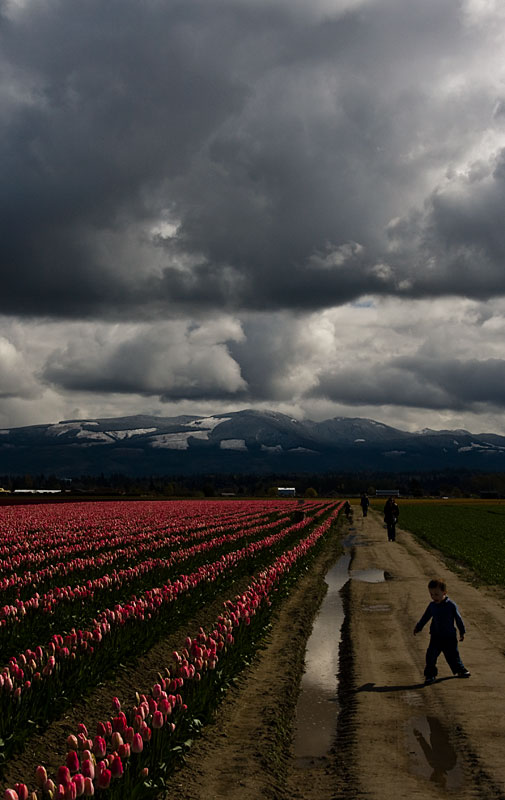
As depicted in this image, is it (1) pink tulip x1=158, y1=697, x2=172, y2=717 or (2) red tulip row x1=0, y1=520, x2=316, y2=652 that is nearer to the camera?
(1) pink tulip x1=158, y1=697, x2=172, y2=717

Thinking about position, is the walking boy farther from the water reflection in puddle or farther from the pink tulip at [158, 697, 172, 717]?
the pink tulip at [158, 697, 172, 717]

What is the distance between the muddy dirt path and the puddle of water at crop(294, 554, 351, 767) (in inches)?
5.9

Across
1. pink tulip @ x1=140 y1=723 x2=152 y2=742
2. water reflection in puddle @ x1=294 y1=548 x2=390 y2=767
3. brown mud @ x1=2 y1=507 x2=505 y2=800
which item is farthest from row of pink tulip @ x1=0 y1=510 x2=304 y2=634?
pink tulip @ x1=140 y1=723 x2=152 y2=742

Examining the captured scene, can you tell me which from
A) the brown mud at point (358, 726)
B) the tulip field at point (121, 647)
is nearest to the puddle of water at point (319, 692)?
the brown mud at point (358, 726)

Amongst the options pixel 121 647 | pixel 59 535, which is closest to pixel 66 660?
pixel 121 647

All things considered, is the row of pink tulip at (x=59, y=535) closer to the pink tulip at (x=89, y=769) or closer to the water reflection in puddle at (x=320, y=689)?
the water reflection in puddle at (x=320, y=689)

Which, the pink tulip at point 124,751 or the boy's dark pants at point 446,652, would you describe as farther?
the boy's dark pants at point 446,652

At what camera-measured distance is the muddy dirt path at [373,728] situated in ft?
25.5

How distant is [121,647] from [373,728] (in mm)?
4899

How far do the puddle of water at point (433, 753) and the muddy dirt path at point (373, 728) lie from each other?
13 millimetres

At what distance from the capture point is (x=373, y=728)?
31.3 ft

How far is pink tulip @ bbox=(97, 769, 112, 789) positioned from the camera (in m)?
6.11

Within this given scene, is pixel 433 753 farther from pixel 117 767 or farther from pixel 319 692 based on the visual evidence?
pixel 117 767

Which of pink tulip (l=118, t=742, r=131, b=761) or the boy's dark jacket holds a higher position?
the boy's dark jacket
